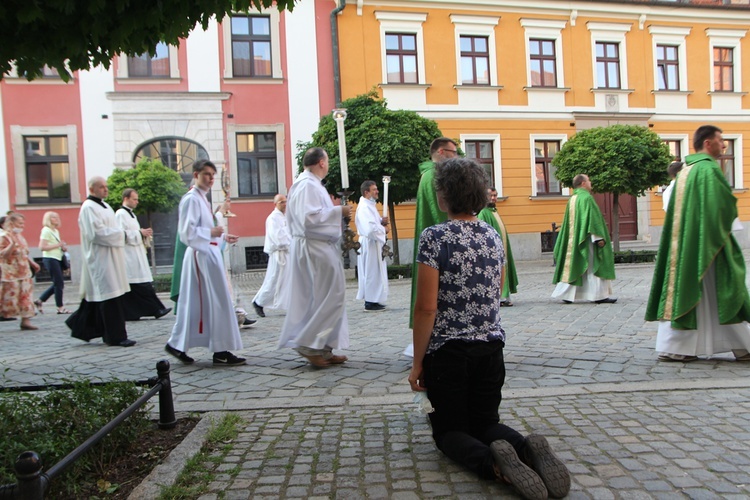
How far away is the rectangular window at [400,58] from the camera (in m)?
21.5

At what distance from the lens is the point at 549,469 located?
260cm

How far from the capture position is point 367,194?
10.1 metres

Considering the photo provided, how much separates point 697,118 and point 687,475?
25.2 m

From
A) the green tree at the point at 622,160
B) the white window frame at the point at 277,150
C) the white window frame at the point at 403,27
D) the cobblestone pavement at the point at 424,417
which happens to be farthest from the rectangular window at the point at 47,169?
the green tree at the point at 622,160

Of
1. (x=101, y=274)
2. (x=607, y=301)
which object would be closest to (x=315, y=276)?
(x=101, y=274)

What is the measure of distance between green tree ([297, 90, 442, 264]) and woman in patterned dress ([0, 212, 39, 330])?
8228 millimetres

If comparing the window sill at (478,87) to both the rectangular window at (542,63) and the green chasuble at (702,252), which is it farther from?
the green chasuble at (702,252)

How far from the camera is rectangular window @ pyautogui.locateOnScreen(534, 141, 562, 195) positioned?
2291cm

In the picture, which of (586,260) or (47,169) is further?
(47,169)

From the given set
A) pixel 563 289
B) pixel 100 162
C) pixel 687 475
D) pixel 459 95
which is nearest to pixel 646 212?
pixel 459 95

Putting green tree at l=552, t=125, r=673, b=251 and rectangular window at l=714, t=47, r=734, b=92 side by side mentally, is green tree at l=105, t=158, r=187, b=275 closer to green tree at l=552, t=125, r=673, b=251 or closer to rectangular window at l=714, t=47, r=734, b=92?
green tree at l=552, t=125, r=673, b=251

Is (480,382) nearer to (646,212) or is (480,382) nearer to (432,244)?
(432,244)

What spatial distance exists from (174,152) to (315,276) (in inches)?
636

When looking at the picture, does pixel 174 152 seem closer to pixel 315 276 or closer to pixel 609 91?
pixel 315 276
